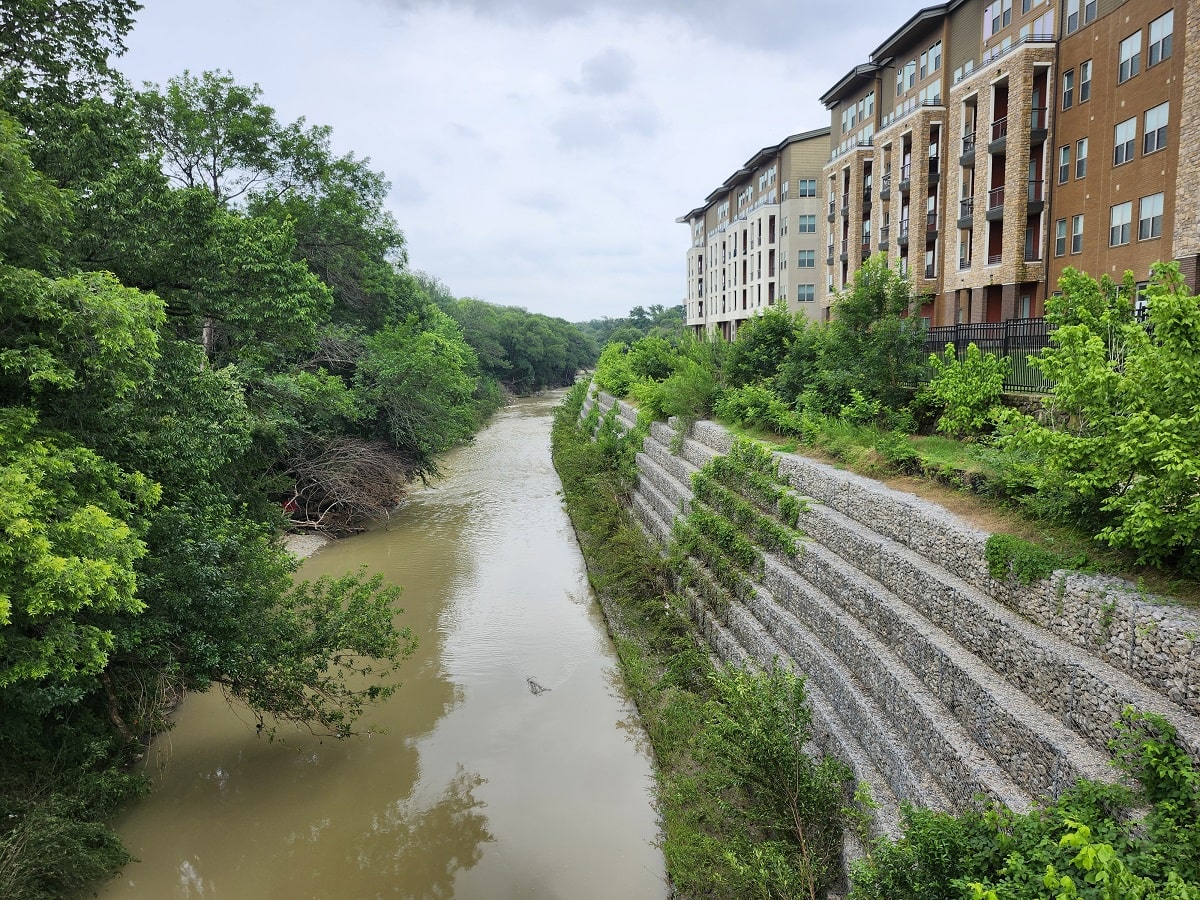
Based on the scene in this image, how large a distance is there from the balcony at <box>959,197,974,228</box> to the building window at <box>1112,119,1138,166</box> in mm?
6234

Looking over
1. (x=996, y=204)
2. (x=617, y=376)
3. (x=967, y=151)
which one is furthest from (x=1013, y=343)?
(x=617, y=376)

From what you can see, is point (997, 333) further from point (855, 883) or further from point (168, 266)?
point (168, 266)

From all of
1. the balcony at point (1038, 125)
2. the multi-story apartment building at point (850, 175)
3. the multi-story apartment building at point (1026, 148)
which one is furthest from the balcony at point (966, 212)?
the multi-story apartment building at point (850, 175)

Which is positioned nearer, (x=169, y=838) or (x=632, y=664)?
(x=169, y=838)

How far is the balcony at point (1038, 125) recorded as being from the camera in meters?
25.6

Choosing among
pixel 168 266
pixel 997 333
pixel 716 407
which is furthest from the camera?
pixel 716 407

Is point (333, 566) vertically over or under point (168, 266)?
under

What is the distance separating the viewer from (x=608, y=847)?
10.3 m

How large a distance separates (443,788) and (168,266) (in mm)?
9969

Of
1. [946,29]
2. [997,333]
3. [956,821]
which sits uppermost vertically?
[946,29]

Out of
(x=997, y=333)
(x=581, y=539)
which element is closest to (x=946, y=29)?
(x=997, y=333)

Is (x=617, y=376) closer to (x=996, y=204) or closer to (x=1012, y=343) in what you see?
(x=996, y=204)

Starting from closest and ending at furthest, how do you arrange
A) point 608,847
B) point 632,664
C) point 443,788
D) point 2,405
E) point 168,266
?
1. point 2,405
2. point 608,847
3. point 443,788
4. point 168,266
5. point 632,664

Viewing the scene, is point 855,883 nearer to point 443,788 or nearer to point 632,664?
point 443,788
